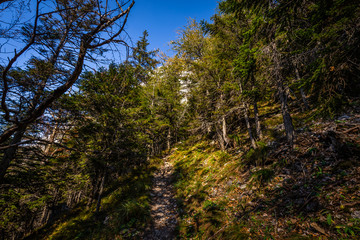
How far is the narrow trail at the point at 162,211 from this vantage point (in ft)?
18.4

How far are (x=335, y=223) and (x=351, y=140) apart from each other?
3.34m

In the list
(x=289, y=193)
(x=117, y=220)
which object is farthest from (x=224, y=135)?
(x=117, y=220)

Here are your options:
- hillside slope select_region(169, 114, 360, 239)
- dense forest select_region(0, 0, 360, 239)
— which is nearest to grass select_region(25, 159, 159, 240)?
dense forest select_region(0, 0, 360, 239)

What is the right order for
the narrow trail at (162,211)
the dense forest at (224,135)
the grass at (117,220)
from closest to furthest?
the dense forest at (224,135), the narrow trail at (162,211), the grass at (117,220)

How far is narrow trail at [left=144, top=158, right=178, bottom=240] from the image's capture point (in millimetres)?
5617

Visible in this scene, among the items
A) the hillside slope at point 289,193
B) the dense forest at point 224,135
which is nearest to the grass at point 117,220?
the dense forest at point 224,135

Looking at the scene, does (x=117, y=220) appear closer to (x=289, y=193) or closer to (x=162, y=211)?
(x=162, y=211)

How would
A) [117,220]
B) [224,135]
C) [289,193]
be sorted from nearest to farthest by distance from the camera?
[289,193] → [117,220] → [224,135]

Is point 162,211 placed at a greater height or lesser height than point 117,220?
greater

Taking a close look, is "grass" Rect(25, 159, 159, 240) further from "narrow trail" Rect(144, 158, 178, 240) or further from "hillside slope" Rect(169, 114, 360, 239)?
"hillside slope" Rect(169, 114, 360, 239)

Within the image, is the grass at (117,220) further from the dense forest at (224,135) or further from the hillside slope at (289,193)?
the hillside slope at (289,193)

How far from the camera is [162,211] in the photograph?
7164 mm

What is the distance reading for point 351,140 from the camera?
4414 mm

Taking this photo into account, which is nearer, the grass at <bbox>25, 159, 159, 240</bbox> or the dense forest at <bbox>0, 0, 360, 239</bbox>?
the dense forest at <bbox>0, 0, 360, 239</bbox>
